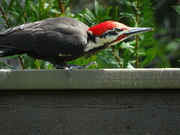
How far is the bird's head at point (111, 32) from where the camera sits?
2383 millimetres

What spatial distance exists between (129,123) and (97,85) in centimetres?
22

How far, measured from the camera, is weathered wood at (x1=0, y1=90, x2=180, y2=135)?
70.8 inches

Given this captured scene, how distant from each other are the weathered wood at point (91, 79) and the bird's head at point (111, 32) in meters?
0.56

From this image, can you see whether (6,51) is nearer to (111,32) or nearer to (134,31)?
(111,32)

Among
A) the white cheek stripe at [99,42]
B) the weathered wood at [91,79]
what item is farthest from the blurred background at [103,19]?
the weathered wood at [91,79]

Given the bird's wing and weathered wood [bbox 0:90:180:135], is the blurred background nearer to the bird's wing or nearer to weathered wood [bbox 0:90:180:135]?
the bird's wing

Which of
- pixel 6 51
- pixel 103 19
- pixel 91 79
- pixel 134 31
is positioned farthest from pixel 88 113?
pixel 103 19

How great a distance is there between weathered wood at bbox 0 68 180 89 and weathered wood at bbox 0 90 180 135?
35mm

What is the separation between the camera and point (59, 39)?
2.48 metres

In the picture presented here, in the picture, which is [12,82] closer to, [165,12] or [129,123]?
[129,123]

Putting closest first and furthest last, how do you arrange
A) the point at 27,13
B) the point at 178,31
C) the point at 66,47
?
1. the point at 66,47
2. the point at 27,13
3. the point at 178,31

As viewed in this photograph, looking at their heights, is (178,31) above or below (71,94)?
below

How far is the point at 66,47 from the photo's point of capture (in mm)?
2463

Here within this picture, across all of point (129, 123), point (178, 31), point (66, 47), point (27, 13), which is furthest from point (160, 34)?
point (129, 123)
